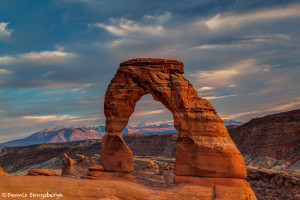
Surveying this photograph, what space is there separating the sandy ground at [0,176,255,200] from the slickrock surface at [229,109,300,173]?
38454 millimetres

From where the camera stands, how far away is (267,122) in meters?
72.7

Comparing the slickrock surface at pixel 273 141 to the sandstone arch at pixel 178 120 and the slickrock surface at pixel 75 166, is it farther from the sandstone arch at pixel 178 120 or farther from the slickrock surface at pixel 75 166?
the sandstone arch at pixel 178 120

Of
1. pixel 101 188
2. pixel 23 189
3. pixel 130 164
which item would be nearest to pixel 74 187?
pixel 101 188

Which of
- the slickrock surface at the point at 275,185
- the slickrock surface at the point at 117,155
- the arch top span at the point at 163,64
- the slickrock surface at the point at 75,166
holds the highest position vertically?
the arch top span at the point at 163,64

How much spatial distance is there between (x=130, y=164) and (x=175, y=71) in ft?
21.9

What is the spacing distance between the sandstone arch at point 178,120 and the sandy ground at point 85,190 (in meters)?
1.16

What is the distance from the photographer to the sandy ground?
46.8 feet

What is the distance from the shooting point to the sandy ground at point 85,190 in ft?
46.8

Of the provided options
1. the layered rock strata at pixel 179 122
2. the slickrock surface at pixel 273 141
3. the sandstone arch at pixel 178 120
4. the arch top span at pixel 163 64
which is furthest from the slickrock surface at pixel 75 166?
the slickrock surface at pixel 273 141

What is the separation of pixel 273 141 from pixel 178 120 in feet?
174

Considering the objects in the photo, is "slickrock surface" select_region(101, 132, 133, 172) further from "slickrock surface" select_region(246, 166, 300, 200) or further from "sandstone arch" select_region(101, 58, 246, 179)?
"slickrock surface" select_region(246, 166, 300, 200)

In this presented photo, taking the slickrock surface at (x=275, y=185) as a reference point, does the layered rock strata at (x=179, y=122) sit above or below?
above

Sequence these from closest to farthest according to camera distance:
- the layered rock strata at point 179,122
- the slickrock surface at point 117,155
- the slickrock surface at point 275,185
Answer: the layered rock strata at point 179,122, the slickrock surface at point 117,155, the slickrock surface at point 275,185

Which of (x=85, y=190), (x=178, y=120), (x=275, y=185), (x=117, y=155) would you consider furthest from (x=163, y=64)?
(x=275, y=185)
